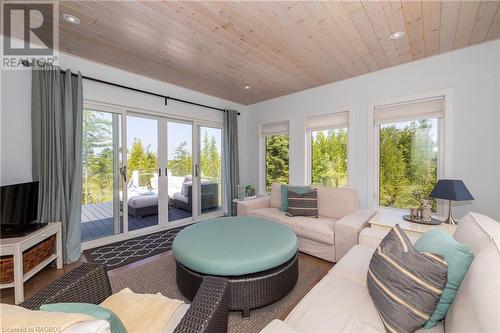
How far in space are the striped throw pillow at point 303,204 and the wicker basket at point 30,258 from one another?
2901mm

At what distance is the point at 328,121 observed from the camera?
3.59 m

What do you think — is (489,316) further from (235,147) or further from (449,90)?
(235,147)

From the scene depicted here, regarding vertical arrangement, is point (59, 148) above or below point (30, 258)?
above

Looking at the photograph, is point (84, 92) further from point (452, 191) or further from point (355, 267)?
point (452, 191)

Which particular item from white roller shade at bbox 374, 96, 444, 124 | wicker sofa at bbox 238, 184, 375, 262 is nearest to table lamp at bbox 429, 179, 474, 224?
wicker sofa at bbox 238, 184, 375, 262

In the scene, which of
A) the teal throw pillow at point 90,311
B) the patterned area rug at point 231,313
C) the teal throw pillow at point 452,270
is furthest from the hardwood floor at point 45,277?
the teal throw pillow at point 90,311

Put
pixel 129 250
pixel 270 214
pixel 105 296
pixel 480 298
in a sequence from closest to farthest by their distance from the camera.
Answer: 1. pixel 480 298
2. pixel 105 296
3. pixel 129 250
4. pixel 270 214

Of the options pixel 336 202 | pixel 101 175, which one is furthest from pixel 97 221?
pixel 336 202

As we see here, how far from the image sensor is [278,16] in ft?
6.26

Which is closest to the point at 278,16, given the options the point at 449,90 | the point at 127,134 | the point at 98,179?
the point at 449,90

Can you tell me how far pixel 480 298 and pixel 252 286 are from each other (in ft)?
4.19

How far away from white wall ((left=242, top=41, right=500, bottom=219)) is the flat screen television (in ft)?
13.3

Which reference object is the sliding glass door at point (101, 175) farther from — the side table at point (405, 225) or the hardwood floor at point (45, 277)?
the side table at point (405, 225)

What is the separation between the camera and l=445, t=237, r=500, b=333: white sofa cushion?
638mm
